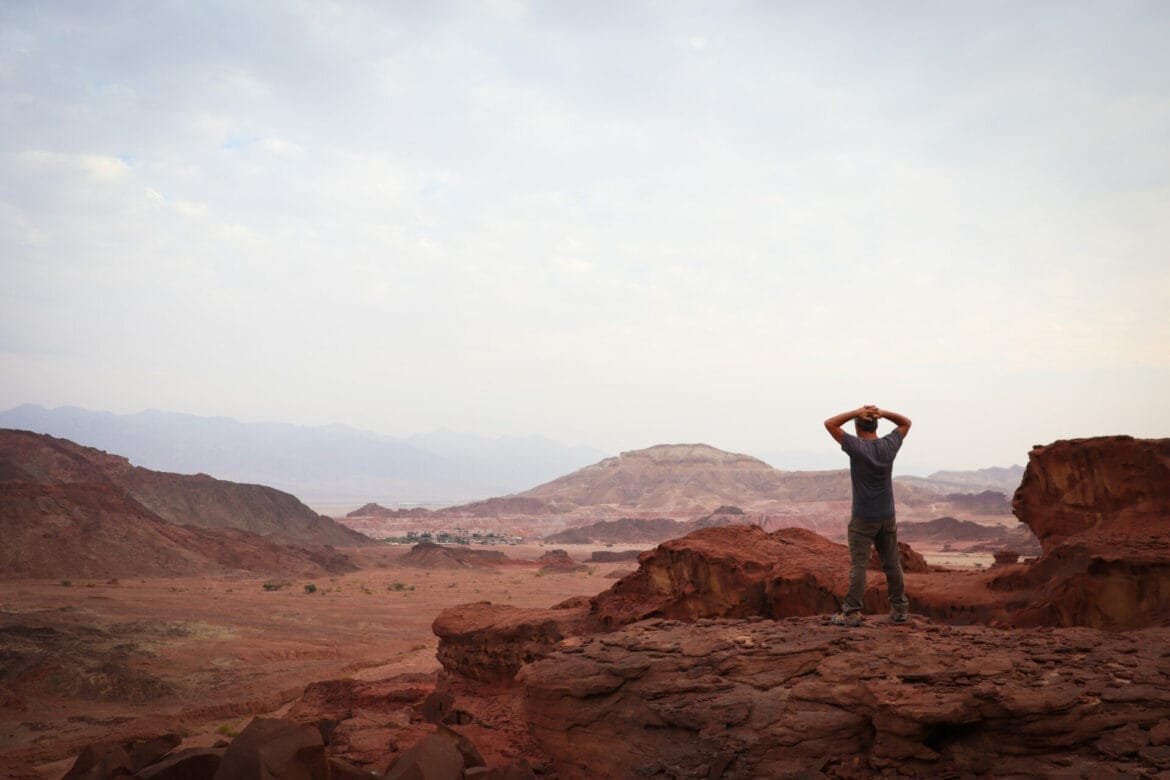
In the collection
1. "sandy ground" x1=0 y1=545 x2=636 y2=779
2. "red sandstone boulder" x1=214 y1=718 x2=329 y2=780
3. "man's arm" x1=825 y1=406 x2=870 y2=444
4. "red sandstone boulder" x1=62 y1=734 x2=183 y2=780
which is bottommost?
"sandy ground" x1=0 y1=545 x2=636 y2=779

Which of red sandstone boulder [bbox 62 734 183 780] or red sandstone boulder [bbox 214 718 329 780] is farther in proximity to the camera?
red sandstone boulder [bbox 62 734 183 780]

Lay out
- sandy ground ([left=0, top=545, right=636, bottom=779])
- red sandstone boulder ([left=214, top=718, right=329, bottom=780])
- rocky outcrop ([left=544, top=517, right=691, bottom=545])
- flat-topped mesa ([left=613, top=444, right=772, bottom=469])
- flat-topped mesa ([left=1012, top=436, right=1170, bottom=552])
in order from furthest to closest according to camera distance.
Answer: flat-topped mesa ([left=613, top=444, right=772, bottom=469]), rocky outcrop ([left=544, top=517, right=691, bottom=545]), sandy ground ([left=0, top=545, right=636, bottom=779]), flat-topped mesa ([left=1012, top=436, right=1170, bottom=552]), red sandstone boulder ([left=214, top=718, right=329, bottom=780])

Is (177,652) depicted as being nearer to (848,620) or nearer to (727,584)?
(727,584)

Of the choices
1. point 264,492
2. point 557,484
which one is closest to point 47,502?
point 264,492

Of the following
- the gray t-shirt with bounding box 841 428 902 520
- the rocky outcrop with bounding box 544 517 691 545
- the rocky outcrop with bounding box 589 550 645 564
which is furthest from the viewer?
the rocky outcrop with bounding box 544 517 691 545

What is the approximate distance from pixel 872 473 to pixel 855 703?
2069 mm

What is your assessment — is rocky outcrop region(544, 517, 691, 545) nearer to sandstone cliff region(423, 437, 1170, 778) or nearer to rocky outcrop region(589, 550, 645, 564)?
rocky outcrop region(589, 550, 645, 564)

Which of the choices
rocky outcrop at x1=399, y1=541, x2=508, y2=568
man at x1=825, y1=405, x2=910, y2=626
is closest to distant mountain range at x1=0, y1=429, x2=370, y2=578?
rocky outcrop at x1=399, y1=541, x2=508, y2=568

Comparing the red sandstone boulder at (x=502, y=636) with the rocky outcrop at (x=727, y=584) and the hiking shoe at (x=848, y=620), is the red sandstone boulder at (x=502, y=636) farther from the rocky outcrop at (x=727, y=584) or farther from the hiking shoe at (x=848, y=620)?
the hiking shoe at (x=848, y=620)

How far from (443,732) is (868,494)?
5.11 m

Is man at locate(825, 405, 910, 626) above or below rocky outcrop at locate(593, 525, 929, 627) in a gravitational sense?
above

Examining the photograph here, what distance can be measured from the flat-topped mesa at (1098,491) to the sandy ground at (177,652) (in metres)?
12.3

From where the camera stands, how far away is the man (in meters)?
6.73

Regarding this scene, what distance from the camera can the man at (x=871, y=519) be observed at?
6727 mm
